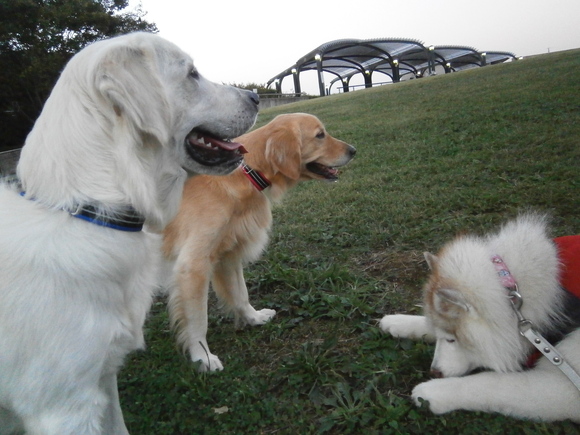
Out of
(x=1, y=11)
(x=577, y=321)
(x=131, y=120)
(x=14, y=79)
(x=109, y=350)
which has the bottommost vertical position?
(x=577, y=321)

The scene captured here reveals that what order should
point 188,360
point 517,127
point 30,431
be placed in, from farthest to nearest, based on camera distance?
point 517,127
point 188,360
point 30,431

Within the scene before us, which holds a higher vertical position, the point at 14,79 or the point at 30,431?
the point at 14,79

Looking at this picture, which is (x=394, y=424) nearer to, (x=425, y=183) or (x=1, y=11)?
(x=425, y=183)

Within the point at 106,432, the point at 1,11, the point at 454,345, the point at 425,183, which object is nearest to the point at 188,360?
the point at 106,432

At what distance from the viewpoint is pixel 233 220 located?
336 centimetres

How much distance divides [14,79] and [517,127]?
65.4 feet

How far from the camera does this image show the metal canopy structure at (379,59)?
50562 millimetres

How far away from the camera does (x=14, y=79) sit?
1920 cm

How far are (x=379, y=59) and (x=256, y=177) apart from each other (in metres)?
57.8

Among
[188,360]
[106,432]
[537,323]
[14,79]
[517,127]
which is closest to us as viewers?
[106,432]

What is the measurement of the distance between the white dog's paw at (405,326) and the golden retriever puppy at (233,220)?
968 mm

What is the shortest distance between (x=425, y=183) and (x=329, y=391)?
3845mm

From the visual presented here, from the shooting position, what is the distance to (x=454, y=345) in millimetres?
2568

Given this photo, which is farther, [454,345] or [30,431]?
[454,345]
